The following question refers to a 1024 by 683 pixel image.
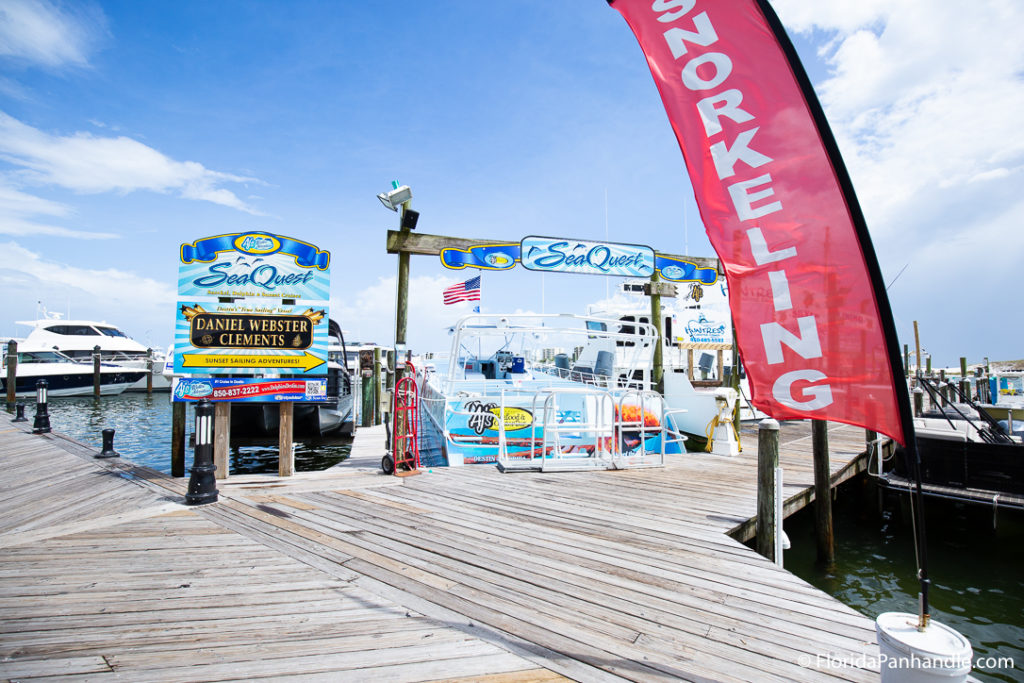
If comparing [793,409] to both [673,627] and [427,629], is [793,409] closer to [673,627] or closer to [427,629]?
[673,627]

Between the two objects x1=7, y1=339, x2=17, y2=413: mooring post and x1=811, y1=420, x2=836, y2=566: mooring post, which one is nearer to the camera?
x1=811, y1=420, x2=836, y2=566: mooring post

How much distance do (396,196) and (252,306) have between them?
120 inches

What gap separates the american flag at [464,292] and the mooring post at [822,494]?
9273 mm

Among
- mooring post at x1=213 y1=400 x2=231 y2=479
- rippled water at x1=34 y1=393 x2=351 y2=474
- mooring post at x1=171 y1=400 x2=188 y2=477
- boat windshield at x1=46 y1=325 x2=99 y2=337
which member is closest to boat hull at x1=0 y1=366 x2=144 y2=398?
rippled water at x1=34 y1=393 x2=351 y2=474

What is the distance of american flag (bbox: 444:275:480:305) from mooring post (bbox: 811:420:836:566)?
30.4 feet

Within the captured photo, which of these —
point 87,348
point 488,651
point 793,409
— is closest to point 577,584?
point 488,651

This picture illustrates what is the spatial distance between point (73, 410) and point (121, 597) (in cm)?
3368

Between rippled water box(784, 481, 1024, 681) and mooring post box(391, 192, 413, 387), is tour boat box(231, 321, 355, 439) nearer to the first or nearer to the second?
mooring post box(391, 192, 413, 387)

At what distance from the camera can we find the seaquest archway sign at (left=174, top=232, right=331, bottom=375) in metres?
7.13

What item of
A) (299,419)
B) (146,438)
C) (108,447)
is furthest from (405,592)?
(146,438)

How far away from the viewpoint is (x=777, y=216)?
8.78ft

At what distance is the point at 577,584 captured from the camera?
3.58 m

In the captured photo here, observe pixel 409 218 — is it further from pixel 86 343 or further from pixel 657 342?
pixel 86 343

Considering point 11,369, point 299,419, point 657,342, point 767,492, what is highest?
point 657,342
